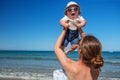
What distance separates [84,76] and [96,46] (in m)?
0.37

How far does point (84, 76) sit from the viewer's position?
3.26 m

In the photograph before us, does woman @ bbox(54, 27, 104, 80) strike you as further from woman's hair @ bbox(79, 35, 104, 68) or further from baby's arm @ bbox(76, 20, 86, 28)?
baby's arm @ bbox(76, 20, 86, 28)

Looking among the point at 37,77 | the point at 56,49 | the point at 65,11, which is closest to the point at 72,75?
the point at 56,49

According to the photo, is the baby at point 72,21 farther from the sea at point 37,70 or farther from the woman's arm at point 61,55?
the sea at point 37,70

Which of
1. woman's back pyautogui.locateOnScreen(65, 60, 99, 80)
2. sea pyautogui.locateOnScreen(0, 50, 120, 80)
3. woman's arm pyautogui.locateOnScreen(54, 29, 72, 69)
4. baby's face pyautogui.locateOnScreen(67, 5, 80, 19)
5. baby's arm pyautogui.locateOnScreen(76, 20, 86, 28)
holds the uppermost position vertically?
baby's face pyautogui.locateOnScreen(67, 5, 80, 19)

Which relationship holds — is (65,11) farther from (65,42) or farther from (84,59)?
(84,59)

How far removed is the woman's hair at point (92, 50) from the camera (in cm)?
311

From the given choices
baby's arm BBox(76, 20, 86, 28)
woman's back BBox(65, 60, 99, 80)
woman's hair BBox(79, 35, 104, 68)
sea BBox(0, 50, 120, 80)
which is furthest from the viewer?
sea BBox(0, 50, 120, 80)

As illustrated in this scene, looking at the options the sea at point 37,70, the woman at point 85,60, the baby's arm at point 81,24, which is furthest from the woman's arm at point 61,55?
the sea at point 37,70

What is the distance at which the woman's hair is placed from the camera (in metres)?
3.11

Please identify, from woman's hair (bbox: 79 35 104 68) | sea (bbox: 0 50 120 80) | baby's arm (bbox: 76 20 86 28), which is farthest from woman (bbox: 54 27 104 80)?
sea (bbox: 0 50 120 80)

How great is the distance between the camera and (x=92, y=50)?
10.3 ft

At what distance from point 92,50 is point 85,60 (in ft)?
0.49

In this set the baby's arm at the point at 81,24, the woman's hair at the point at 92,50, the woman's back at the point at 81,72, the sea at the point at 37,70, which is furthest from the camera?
the sea at the point at 37,70
